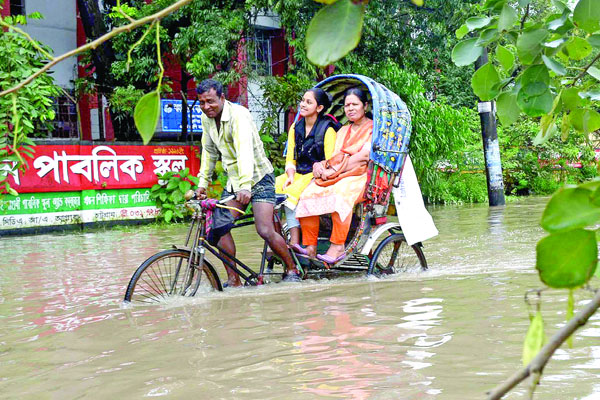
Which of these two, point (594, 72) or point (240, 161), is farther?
point (240, 161)

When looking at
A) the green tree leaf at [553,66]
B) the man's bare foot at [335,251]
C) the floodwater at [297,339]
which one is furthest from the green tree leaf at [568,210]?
the man's bare foot at [335,251]

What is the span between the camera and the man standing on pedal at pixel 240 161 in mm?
5586

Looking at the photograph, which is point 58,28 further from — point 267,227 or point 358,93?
point 267,227

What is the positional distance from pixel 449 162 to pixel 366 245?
13.2 metres

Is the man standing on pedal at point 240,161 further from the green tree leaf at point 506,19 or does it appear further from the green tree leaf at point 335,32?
the green tree leaf at point 335,32

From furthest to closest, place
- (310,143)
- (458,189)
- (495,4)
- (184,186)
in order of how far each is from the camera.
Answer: (458,189) → (184,186) → (310,143) → (495,4)

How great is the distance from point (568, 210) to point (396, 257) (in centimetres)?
588

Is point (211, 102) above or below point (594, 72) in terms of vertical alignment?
above

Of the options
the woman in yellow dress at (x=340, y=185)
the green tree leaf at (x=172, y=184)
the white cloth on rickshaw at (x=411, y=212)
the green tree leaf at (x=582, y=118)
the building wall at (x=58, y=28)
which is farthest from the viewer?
the building wall at (x=58, y=28)

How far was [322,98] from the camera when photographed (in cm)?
655

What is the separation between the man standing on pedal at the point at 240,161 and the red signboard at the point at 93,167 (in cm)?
704

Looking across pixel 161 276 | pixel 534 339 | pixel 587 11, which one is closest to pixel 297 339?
pixel 161 276

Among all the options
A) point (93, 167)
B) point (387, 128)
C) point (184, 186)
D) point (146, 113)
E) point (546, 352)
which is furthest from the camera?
point (184, 186)

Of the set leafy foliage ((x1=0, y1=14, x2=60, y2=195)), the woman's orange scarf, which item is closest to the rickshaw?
the woman's orange scarf
